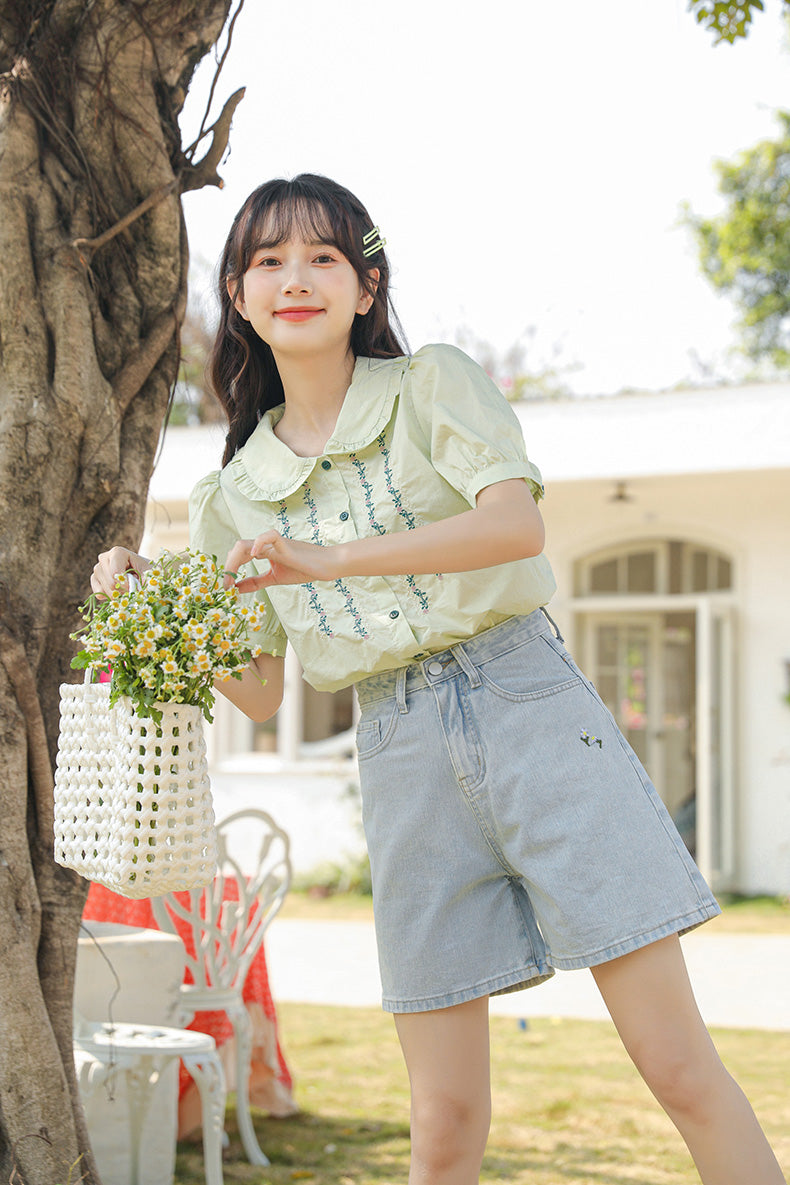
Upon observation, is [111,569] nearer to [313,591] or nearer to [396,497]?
[313,591]

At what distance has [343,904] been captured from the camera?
327 inches

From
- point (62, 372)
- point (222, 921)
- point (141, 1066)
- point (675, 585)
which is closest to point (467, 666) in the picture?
point (62, 372)

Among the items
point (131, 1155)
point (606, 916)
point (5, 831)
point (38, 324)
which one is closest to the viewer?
point (606, 916)

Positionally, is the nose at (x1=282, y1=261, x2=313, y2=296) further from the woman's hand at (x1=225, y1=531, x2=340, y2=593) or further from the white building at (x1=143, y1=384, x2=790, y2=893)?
the white building at (x1=143, y1=384, x2=790, y2=893)

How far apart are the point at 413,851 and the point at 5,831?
76 centimetres

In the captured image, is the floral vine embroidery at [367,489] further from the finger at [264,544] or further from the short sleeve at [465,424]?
the finger at [264,544]

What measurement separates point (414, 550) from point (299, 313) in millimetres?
443

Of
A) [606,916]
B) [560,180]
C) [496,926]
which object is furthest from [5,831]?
[560,180]

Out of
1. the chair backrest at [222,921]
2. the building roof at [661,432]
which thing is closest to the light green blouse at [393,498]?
the chair backrest at [222,921]

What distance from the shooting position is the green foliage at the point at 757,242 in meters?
15.5

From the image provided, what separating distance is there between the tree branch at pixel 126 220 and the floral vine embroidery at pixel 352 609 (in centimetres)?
92

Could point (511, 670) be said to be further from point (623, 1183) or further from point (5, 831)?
point (623, 1183)

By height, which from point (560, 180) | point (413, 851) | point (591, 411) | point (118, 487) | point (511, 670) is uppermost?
point (560, 180)

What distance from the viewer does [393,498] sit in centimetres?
176
